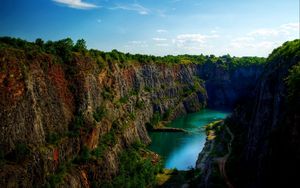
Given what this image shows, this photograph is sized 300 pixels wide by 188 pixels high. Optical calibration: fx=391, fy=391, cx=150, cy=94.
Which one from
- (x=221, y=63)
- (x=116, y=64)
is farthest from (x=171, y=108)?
(x=221, y=63)

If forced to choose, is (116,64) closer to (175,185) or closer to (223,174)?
(175,185)

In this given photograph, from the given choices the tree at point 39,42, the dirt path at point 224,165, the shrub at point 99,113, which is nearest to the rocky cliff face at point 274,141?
the dirt path at point 224,165

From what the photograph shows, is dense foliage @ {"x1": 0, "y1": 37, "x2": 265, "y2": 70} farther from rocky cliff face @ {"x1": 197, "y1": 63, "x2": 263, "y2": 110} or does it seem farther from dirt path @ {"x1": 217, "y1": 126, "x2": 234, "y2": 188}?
rocky cliff face @ {"x1": 197, "y1": 63, "x2": 263, "y2": 110}

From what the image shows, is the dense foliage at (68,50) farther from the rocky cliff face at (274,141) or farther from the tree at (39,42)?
the rocky cliff face at (274,141)

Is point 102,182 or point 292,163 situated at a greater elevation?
point 292,163

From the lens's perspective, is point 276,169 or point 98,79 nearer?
point 276,169

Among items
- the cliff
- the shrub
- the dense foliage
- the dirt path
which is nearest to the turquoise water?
the cliff
